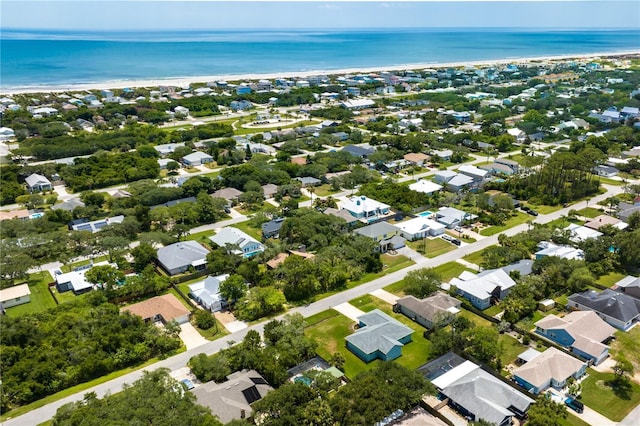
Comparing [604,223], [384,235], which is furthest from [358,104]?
[604,223]

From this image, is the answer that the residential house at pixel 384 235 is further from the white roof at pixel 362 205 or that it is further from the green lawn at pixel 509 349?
the green lawn at pixel 509 349

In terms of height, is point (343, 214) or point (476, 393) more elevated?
point (343, 214)

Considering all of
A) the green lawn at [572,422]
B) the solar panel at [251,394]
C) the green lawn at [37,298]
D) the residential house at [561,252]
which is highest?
the residential house at [561,252]

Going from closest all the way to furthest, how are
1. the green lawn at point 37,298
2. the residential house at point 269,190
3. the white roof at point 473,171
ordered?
the green lawn at point 37,298, the residential house at point 269,190, the white roof at point 473,171

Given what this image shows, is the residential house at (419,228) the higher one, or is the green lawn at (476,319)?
the residential house at (419,228)

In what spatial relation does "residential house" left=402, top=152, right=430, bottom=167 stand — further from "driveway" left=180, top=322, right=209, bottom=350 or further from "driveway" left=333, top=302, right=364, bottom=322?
"driveway" left=180, top=322, right=209, bottom=350

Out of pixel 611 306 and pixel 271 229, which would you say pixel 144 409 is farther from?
pixel 611 306

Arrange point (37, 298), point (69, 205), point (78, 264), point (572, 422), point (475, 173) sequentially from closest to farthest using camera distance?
point (572, 422), point (37, 298), point (78, 264), point (69, 205), point (475, 173)

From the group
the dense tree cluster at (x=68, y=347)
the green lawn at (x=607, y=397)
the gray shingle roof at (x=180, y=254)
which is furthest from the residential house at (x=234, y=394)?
the green lawn at (x=607, y=397)
